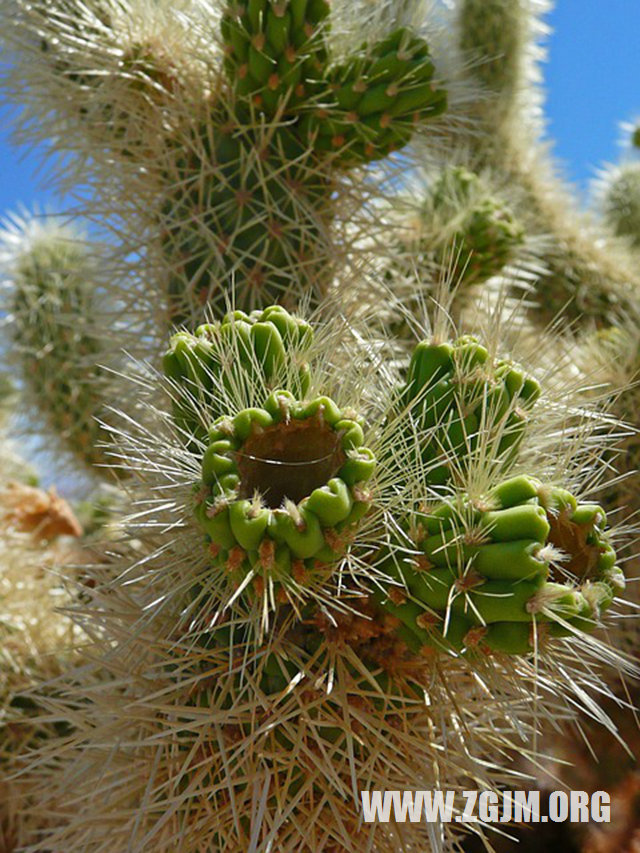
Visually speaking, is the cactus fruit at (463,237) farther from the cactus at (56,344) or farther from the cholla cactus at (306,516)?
the cactus at (56,344)

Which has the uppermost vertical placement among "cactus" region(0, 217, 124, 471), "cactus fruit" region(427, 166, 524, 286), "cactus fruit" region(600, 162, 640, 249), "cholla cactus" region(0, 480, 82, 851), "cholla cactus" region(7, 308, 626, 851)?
"cactus fruit" region(600, 162, 640, 249)

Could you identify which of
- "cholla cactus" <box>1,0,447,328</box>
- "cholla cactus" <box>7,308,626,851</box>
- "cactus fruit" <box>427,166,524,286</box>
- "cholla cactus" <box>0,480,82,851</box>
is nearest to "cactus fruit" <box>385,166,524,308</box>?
"cactus fruit" <box>427,166,524,286</box>

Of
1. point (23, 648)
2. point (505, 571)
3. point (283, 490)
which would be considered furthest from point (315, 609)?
point (23, 648)

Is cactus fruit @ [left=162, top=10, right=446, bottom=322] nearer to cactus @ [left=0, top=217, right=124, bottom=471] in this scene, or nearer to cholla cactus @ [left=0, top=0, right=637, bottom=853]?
cholla cactus @ [left=0, top=0, right=637, bottom=853]

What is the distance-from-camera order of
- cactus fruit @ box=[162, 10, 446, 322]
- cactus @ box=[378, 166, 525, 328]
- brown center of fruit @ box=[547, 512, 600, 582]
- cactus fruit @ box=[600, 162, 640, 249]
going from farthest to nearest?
cactus fruit @ box=[600, 162, 640, 249], cactus @ box=[378, 166, 525, 328], cactus fruit @ box=[162, 10, 446, 322], brown center of fruit @ box=[547, 512, 600, 582]

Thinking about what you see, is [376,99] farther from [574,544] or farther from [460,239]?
[574,544]

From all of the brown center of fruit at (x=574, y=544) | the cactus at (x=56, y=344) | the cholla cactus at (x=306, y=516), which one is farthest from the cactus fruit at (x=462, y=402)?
the cactus at (x=56, y=344)
